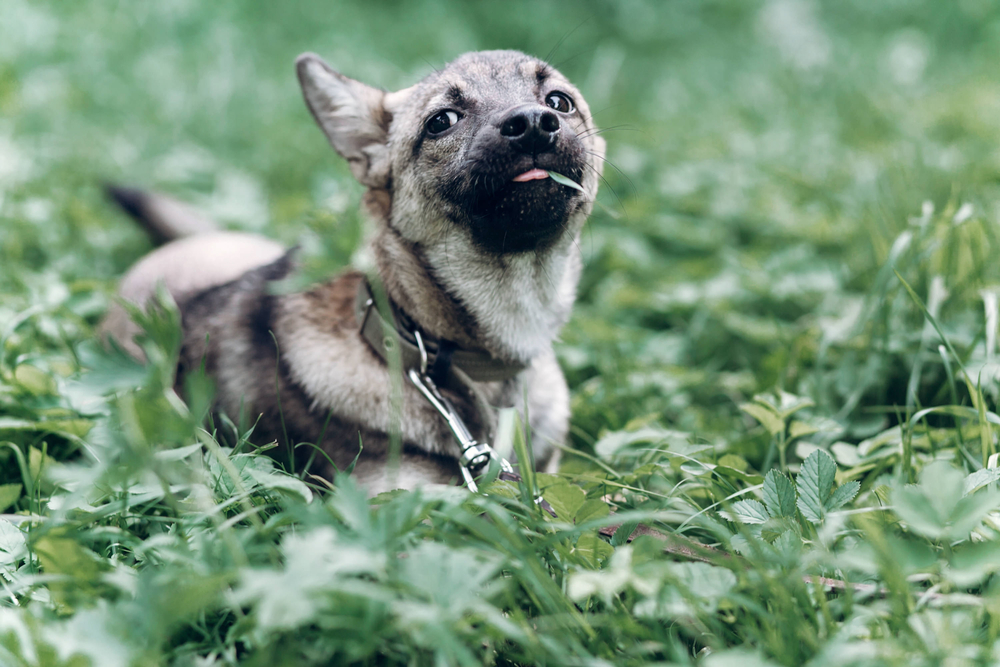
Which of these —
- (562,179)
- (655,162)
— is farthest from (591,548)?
(655,162)

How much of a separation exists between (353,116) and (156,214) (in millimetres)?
1926

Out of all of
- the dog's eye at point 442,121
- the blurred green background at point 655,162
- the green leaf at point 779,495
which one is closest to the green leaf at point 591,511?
the green leaf at point 779,495

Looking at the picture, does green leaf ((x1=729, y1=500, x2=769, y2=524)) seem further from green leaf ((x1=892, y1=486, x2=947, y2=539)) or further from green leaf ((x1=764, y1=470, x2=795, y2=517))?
green leaf ((x1=892, y1=486, x2=947, y2=539))

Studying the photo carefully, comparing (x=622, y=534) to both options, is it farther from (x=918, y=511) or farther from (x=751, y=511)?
(x=918, y=511)

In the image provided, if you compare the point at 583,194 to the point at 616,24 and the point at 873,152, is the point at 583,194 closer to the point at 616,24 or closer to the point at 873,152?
the point at 873,152

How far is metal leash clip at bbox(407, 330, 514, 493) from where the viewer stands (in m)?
2.02

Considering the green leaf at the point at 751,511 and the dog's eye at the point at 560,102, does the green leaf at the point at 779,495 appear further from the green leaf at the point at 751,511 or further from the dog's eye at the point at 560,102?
the dog's eye at the point at 560,102

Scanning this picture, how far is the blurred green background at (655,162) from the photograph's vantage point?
2.84 meters

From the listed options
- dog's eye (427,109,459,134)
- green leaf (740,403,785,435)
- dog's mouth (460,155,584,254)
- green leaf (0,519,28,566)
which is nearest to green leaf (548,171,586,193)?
dog's mouth (460,155,584,254)

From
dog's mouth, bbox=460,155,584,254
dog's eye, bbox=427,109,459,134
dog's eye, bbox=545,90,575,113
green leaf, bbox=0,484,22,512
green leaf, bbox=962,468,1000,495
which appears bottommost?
green leaf, bbox=0,484,22,512

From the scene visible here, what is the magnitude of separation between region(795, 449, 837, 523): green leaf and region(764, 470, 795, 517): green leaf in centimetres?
3

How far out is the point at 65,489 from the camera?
6.40 ft

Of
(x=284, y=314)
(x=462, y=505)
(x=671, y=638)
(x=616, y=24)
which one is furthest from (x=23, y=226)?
(x=616, y=24)

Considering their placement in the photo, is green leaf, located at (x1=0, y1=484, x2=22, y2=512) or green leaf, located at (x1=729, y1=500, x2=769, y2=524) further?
green leaf, located at (x1=0, y1=484, x2=22, y2=512)
